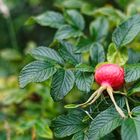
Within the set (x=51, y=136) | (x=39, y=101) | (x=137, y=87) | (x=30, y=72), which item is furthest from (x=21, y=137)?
(x=137, y=87)

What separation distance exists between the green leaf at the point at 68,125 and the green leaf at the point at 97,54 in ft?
0.70

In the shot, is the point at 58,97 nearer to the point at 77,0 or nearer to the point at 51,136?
the point at 51,136

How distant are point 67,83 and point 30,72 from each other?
12 cm

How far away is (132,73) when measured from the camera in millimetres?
1227

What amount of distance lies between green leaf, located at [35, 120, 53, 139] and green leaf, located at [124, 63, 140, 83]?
525 mm

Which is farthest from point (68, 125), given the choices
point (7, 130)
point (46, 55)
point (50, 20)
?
point (7, 130)

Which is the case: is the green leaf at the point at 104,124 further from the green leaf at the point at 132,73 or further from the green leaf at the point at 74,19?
the green leaf at the point at 74,19

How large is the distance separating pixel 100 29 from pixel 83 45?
0.67 ft

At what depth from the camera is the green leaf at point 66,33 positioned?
158 cm

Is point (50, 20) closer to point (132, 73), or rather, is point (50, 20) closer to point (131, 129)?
point (132, 73)

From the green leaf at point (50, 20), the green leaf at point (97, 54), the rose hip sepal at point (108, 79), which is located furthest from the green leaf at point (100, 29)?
the rose hip sepal at point (108, 79)

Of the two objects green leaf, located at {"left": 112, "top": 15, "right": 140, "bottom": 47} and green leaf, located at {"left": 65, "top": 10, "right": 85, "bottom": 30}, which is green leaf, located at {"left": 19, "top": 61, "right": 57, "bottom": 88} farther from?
green leaf, located at {"left": 65, "top": 10, "right": 85, "bottom": 30}

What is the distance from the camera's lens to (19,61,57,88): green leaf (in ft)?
4.04

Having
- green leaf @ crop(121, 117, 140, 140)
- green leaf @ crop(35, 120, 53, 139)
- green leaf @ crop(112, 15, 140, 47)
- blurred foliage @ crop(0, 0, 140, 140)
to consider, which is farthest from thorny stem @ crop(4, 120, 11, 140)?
green leaf @ crop(121, 117, 140, 140)
